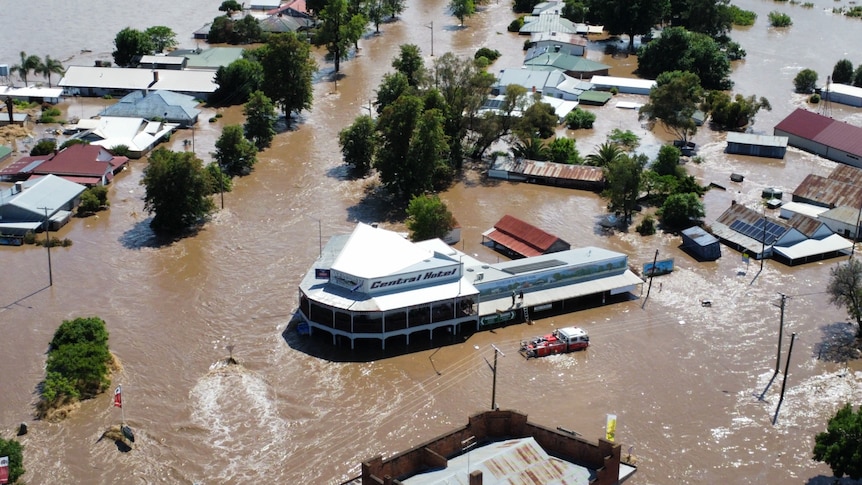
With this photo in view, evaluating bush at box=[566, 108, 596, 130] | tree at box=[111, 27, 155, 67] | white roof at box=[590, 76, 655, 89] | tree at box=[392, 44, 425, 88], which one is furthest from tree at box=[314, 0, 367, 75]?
bush at box=[566, 108, 596, 130]

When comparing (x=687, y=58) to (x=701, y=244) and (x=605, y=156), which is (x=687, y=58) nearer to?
(x=605, y=156)

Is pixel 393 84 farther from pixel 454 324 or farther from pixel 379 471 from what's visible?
pixel 379 471

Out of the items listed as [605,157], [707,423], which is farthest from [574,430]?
[605,157]

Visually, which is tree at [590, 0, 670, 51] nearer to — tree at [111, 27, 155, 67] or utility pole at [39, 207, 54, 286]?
tree at [111, 27, 155, 67]

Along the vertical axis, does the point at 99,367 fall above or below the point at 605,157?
below

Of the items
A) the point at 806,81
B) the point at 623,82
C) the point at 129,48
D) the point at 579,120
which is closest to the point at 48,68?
the point at 129,48

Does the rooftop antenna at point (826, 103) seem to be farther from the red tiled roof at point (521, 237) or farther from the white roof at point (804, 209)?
the red tiled roof at point (521, 237)
